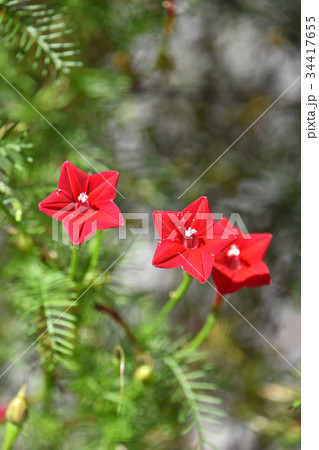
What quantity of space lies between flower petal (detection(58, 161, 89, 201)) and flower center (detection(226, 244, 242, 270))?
190 millimetres

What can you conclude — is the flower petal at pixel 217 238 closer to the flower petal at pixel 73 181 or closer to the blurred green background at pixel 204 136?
the flower petal at pixel 73 181

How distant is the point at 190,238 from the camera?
0.58 meters

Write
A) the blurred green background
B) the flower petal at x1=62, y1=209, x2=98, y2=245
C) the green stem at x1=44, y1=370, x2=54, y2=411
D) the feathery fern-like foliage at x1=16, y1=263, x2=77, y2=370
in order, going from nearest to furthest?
the flower petal at x1=62, y1=209, x2=98, y2=245, the feathery fern-like foliage at x1=16, y1=263, x2=77, y2=370, the green stem at x1=44, y1=370, x2=54, y2=411, the blurred green background

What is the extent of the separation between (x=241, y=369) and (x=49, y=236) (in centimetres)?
51

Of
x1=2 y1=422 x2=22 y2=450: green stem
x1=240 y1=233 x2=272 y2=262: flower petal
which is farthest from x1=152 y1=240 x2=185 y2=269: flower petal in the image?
x1=2 y1=422 x2=22 y2=450: green stem

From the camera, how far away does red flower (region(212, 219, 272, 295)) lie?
1.98 ft

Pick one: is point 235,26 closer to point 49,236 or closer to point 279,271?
point 279,271

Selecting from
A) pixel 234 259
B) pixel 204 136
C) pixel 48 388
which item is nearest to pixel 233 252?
Answer: pixel 234 259

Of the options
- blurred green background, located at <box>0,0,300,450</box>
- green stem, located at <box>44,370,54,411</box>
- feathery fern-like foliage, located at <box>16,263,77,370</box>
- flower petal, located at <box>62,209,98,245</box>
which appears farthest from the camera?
blurred green background, located at <box>0,0,300,450</box>

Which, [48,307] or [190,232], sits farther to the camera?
[48,307]

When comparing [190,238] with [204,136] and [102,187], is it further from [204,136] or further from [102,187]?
[204,136]

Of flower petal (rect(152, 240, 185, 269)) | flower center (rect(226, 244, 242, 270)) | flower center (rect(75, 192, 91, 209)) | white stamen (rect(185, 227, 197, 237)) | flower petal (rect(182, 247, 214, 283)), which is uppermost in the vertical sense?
flower center (rect(75, 192, 91, 209))

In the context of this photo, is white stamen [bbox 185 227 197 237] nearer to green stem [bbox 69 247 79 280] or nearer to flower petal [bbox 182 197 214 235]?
flower petal [bbox 182 197 214 235]

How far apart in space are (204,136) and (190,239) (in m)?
0.58
